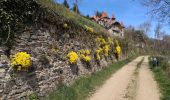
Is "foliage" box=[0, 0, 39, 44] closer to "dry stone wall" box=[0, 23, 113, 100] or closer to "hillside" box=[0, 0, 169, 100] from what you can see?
"hillside" box=[0, 0, 169, 100]

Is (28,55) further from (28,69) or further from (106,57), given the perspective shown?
(106,57)

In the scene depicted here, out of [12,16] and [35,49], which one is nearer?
[12,16]

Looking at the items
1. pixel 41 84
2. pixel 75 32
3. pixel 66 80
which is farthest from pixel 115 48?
pixel 41 84

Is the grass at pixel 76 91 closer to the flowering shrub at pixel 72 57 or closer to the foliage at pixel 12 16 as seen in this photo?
the flowering shrub at pixel 72 57

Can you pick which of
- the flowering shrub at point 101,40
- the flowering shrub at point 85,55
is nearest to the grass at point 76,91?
the flowering shrub at point 85,55

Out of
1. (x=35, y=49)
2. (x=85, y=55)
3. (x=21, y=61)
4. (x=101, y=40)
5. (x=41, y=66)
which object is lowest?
(x=41, y=66)

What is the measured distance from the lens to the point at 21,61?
9.52 m

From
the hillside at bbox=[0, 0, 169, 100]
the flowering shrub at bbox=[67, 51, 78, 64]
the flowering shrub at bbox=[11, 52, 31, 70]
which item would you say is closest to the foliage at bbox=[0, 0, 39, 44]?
the hillside at bbox=[0, 0, 169, 100]

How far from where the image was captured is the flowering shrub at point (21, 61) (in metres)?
9.33

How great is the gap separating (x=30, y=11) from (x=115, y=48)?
21023 mm

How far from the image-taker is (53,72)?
12.4 metres

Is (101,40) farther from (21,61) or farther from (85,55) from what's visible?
(21,61)

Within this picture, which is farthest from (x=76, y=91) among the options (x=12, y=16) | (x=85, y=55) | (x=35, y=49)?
(x=85, y=55)

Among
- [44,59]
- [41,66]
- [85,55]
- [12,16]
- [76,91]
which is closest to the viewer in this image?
[12,16]
